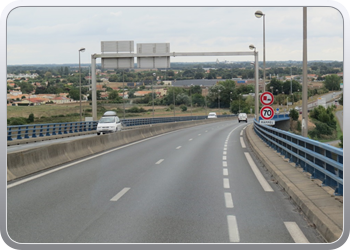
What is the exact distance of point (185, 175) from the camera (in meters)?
15.4

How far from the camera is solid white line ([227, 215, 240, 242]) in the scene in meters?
7.11

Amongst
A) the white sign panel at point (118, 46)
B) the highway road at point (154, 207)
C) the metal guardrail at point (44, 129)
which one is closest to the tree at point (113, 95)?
the metal guardrail at point (44, 129)

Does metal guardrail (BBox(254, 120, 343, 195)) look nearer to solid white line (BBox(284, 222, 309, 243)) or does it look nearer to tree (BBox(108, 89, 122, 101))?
solid white line (BBox(284, 222, 309, 243))

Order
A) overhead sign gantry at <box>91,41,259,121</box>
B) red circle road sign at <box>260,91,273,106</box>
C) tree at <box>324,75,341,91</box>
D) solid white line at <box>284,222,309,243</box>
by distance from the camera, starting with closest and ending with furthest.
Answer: tree at <box>324,75,341,91</box>, solid white line at <box>284,222,309,243</box>, red circle road sign at <box>260,91,273,106</box>, overhead sign gantry at <box>91,41,259,121</box>

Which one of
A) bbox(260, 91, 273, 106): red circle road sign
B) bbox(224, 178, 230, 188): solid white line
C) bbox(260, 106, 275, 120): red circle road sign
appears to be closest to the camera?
bbox(224, 178, 230, 188): solid white line

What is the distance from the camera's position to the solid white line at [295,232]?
23.3 feet

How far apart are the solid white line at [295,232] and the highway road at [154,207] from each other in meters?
0.01

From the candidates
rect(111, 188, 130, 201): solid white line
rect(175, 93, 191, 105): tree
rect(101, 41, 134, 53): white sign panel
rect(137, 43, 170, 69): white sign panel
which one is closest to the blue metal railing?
rect(101, 41, 134, 53): white sign panel

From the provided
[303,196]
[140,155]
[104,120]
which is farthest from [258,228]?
[104,120]

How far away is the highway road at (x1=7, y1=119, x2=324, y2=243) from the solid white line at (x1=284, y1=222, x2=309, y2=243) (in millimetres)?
14

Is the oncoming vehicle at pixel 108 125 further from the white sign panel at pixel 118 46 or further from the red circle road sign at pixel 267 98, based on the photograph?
the red circle road sign at pixel 267 98

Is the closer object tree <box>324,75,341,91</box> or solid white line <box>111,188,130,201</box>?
tree <box>324,75,341,91</box>
